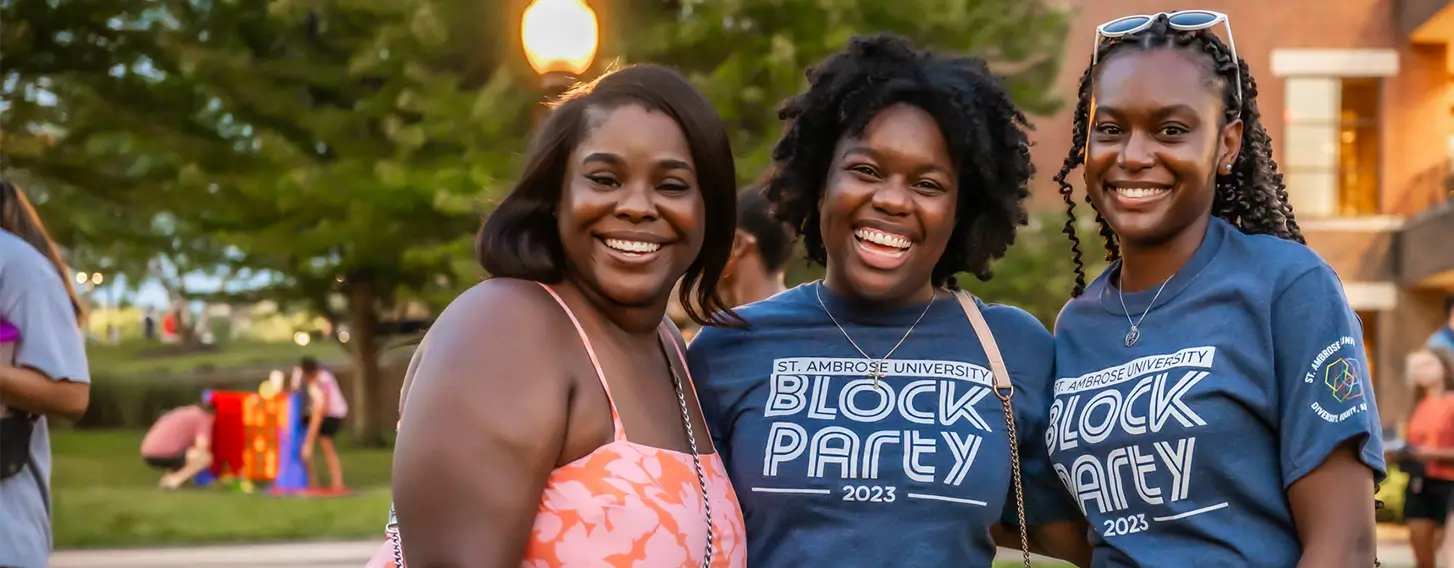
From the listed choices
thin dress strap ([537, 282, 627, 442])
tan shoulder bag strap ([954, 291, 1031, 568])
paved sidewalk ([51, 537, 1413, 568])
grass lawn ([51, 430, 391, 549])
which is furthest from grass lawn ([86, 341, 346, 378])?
thin dress strap ([537, 282, 627, 442])

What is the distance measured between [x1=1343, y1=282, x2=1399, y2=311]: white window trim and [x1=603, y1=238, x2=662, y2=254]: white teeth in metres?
20.3

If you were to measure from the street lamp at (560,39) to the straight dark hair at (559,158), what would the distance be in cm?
533

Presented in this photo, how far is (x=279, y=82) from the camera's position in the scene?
21.7 metres

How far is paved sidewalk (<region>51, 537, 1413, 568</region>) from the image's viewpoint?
1241 centimetres

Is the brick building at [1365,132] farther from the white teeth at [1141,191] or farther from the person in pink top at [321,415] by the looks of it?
the white teeth at [1141,191]

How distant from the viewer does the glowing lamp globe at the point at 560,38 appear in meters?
8.26

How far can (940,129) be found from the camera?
339 cm

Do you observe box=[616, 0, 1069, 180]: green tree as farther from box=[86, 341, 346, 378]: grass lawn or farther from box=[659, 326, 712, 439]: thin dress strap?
box=[86, 341, 346, 378]: grass lawn

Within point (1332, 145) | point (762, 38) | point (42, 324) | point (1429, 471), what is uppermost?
point (762, 38)

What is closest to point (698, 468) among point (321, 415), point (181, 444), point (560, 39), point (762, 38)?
point (560, 39)

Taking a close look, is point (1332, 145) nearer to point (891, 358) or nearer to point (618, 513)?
point (891, 358)

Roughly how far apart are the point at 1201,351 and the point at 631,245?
1096 mm

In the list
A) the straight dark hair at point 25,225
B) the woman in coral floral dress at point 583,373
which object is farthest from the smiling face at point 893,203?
the straight dark hair at point 25,225

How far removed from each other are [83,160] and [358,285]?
27.6ft
